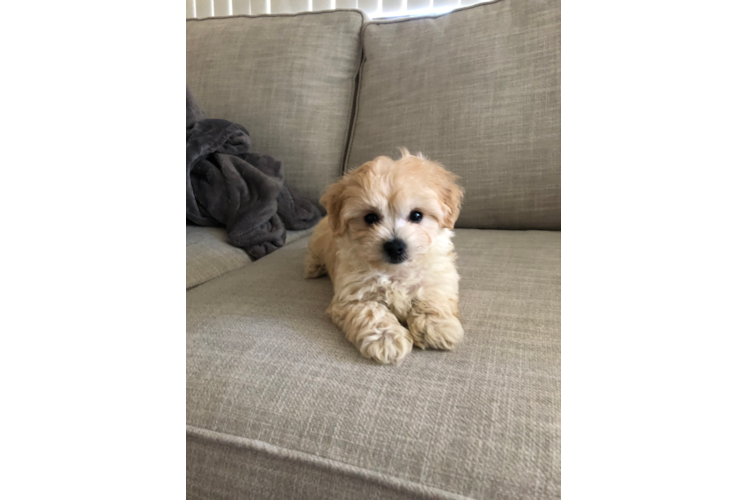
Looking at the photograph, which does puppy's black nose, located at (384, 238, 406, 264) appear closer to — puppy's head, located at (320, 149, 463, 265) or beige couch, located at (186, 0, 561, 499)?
puppy's head, located at (320, 149, 463, 265)

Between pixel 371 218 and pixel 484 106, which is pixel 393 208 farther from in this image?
pixel 484 106

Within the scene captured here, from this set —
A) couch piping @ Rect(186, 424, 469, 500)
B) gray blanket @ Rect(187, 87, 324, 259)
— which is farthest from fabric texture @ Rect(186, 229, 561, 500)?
gray blanket @ Rect(187, 87, 324, 259)

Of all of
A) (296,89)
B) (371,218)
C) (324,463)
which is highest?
(296,89)

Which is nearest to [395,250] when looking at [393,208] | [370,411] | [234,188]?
[393,208]

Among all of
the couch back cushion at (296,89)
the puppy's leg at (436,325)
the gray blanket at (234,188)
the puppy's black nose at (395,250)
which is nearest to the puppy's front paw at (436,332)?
the puppy's leg at (436,325)
